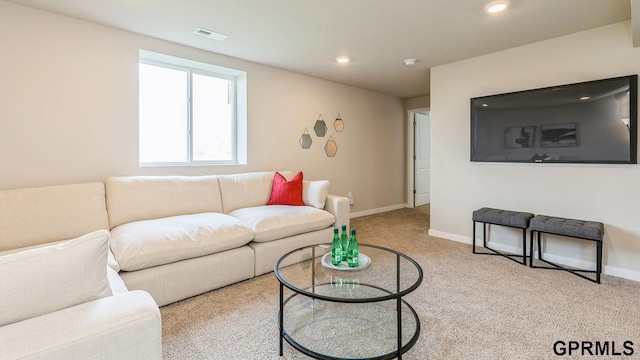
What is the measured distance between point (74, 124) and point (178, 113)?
0.99m

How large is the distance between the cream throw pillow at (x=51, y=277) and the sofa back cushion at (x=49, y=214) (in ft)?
5.57

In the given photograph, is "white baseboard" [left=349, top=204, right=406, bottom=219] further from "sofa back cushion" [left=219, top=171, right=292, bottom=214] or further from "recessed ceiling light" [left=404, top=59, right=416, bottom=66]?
"recessed ceiling light" [left=404, top=59, right=416, bottom=66]

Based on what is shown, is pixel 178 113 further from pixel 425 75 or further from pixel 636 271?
pixel 636 271

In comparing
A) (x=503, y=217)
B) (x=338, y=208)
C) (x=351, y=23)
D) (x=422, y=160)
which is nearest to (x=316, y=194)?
(x=338, y=208)

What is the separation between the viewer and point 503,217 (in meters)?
3.08

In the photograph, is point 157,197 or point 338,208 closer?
point 157,197

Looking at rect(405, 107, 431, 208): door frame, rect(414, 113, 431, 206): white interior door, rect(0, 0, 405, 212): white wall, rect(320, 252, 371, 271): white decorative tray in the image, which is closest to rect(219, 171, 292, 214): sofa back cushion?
rect(0, 0, 405, 212): white wall

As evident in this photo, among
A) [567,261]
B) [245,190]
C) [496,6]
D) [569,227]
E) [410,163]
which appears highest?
[496,6]

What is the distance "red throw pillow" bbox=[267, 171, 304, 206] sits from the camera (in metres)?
3.42

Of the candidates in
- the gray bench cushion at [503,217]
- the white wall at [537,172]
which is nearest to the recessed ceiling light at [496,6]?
the white wall at [537,172]

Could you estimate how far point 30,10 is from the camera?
2432 millimetres

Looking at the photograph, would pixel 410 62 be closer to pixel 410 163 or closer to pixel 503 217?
pixel 503 217

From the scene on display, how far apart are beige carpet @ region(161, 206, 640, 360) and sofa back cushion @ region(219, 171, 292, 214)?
0.93m

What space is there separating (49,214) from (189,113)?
170 cm
